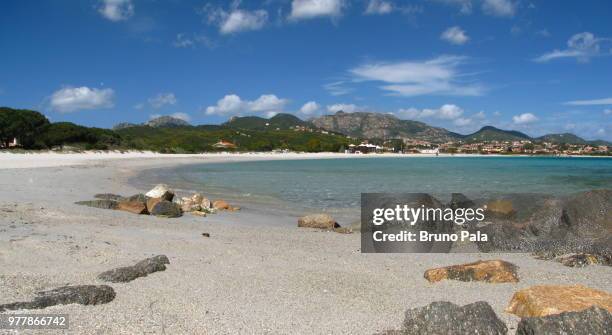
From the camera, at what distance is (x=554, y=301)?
468 cm

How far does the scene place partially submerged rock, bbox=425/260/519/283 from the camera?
20.6 ft

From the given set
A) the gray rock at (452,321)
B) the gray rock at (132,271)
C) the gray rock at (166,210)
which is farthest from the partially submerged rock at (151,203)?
the gray rock at (452,321)

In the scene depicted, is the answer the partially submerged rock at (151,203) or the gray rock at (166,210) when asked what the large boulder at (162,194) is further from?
the gray rock at (166,210)

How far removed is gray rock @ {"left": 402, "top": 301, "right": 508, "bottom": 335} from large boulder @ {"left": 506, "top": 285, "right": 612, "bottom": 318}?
0.80 meters

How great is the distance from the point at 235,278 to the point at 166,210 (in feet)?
23.5

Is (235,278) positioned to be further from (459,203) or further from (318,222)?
(459,203)

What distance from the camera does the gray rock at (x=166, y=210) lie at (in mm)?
12653

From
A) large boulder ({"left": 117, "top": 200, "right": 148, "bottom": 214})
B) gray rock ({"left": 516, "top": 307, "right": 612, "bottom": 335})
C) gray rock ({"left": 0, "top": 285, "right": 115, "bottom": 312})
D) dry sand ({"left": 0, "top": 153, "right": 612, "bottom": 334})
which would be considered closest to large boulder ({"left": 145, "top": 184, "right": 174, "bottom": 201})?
large boulder ({"left": 117, "top": 200, "right": 148, "bottom": 214})

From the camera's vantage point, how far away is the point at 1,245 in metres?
7.15

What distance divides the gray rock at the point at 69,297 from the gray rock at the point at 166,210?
24.9 feet

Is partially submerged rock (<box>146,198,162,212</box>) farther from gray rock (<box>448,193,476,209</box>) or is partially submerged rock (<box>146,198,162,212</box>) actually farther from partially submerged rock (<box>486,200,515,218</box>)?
partially submerged rock (<box>486,200,515,218</box>)

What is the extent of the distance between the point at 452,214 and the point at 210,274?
702cm

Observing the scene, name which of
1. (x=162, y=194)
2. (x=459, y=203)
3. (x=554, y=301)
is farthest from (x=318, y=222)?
(x=554, y=301)

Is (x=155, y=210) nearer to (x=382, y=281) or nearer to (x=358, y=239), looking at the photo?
(x=358, y=239)
